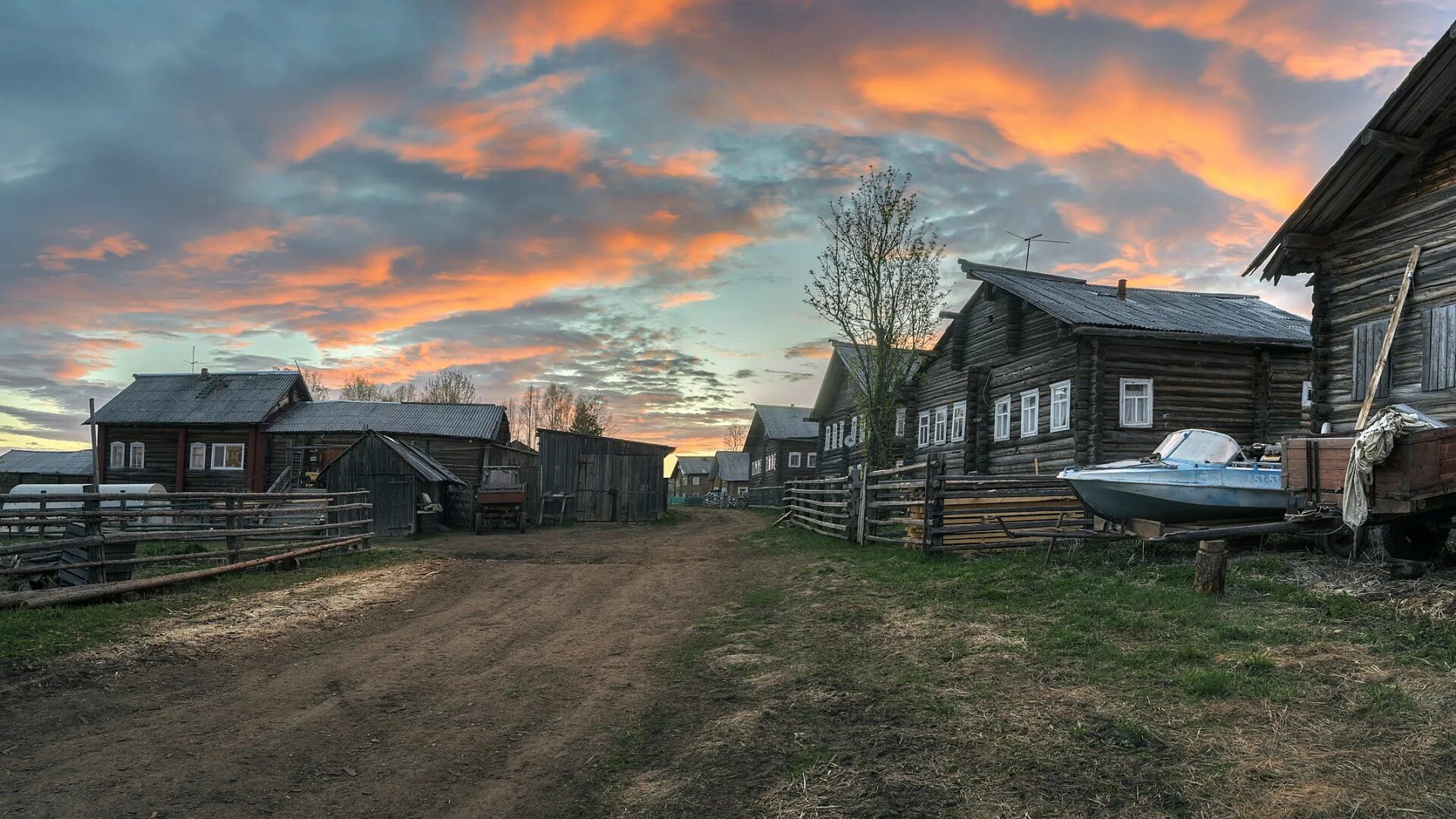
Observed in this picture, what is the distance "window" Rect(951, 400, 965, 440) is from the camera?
91.6ft

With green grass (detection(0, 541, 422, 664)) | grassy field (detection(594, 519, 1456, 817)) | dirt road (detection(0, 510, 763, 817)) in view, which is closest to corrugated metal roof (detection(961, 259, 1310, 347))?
grassy field (detection(594, 519, 1456, 817))

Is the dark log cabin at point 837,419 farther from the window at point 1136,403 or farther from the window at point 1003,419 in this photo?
the window at point 1136,403

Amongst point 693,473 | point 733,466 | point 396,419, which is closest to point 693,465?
point 693,473

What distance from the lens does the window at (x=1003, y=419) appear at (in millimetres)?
25703

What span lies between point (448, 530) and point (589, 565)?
1674cm

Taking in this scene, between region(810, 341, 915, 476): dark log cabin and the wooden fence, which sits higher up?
region(810, 341, 915, 476): dark log cabin

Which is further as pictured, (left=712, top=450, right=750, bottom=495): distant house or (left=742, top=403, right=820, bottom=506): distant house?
(left=712, top=450, right=750, bottom=495): distant house

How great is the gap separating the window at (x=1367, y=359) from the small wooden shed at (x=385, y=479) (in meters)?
26.8

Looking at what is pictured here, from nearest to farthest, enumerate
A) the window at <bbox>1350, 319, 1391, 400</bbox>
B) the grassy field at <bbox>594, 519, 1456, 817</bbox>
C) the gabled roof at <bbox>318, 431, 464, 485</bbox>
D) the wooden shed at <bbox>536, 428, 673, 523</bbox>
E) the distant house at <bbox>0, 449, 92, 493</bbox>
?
the grassy field at <bbox>594, 519, 1456, 817</bbox> < the window at <bbox>1350, 319, 1391, 400</bbox> < the gabled roof at <bbox>318, 431, 464, 485</bbox> < the wooden shed at <bbox>536, 428, 673, 523</bbox> < the distant house at <bbox>0, 449, 92, 493</bbox>

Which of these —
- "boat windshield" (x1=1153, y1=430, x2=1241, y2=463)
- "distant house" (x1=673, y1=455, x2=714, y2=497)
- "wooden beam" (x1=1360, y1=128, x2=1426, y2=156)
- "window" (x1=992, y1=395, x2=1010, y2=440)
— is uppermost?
"wooden beam" (x1=1360, y1=128, x2=1426, y2=156)

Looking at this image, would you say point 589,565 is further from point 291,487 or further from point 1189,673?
point 291,487

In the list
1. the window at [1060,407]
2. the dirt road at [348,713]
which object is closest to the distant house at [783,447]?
the window at [1060,407]

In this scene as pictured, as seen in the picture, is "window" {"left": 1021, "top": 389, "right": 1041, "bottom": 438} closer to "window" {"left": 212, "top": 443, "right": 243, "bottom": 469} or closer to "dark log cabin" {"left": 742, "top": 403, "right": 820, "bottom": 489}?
"dark log cabin" {"left": 742, "top": 403, "right": 820, "bottom": 489}

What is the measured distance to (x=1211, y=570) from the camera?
30.8 feet
